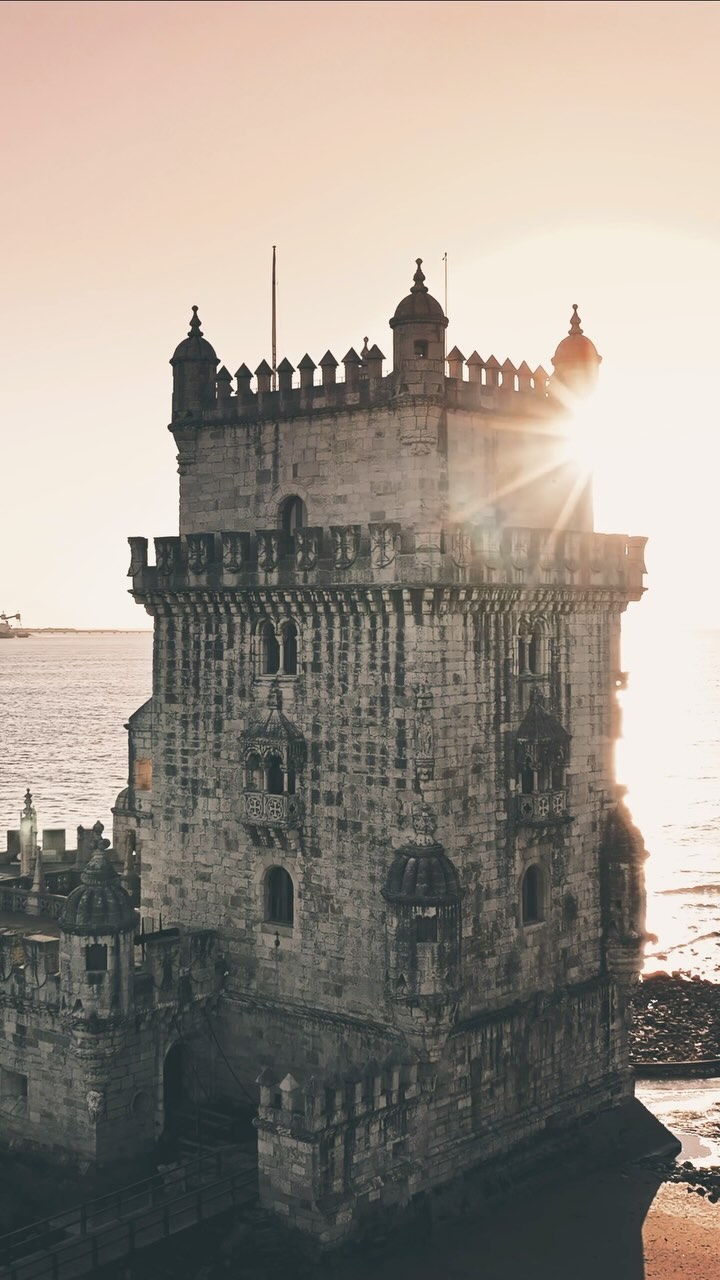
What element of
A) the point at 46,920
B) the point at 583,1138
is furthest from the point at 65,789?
the point at 583,1138

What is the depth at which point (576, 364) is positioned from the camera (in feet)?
157

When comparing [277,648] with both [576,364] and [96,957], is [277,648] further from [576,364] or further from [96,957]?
[576,364]

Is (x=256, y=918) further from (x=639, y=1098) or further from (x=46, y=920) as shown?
(x=639, y=1098)

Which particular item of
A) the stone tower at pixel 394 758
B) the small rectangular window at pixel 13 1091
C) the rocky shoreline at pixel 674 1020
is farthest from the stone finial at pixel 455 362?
the rocky shoreline at pixel 674 1020

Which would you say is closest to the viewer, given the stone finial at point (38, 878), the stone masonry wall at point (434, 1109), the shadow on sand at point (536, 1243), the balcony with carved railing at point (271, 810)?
the stone masonry wall at point (434, 1109)

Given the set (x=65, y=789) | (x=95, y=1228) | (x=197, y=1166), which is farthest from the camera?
(x=65, y=789)

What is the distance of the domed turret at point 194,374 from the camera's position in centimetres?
4681

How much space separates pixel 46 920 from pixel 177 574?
1280cm

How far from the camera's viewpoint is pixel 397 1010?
40.1 metres

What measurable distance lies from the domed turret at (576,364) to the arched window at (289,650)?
38.5 feet

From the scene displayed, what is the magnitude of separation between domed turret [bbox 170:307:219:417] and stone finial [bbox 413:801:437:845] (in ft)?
47.6

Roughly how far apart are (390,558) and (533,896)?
11.4 metres

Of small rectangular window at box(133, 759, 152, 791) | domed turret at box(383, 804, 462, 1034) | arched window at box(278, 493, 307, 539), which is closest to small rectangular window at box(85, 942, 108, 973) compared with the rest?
domed turret at box(383, 804, 462, 1034)

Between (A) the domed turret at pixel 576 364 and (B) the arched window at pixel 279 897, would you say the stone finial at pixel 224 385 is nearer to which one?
(A) the domed turret at pixel 576 364
